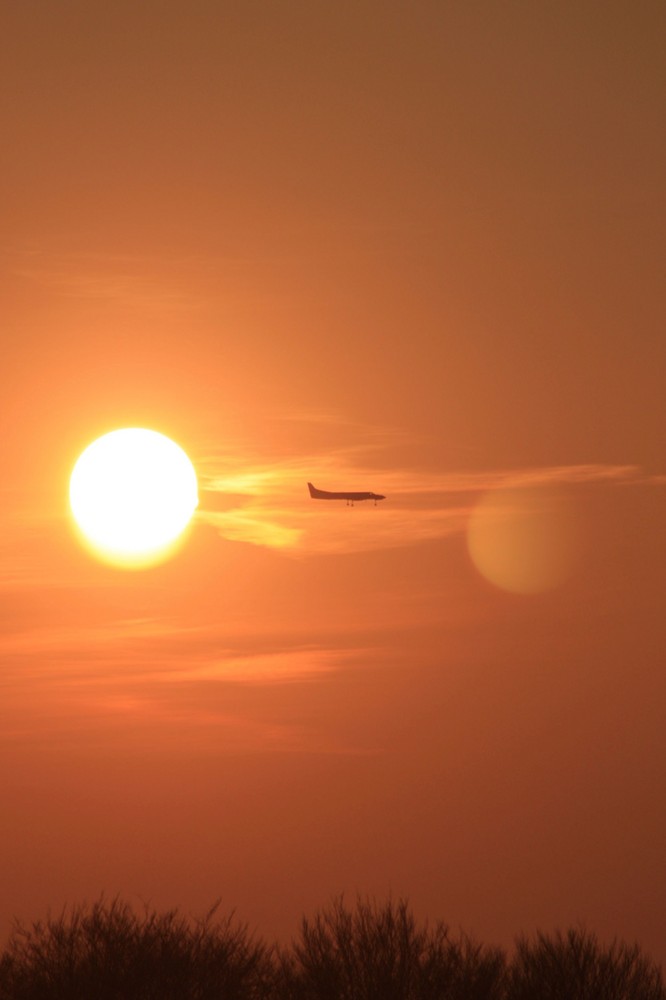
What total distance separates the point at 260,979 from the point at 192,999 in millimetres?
5029

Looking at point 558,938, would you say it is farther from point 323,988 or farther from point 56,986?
point 56,986

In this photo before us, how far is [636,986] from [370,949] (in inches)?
558

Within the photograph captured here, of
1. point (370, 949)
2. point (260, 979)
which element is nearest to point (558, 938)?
point (370, 949)

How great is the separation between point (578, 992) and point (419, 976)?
Answer: 328 inches

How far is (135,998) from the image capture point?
8931 centimetres

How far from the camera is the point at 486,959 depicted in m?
97.1

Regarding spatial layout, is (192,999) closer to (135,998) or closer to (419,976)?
(135,998)

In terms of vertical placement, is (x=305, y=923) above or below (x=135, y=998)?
above

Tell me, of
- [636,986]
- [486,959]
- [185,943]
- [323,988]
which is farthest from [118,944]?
[636,986]

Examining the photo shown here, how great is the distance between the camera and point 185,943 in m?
96.3

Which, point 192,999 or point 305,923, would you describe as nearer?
point 192,999

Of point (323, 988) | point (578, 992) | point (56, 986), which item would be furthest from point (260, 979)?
point (578, 992)

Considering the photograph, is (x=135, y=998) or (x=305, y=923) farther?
(x=305, y=923)

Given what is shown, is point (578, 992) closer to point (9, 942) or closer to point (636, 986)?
point (636, 986)
